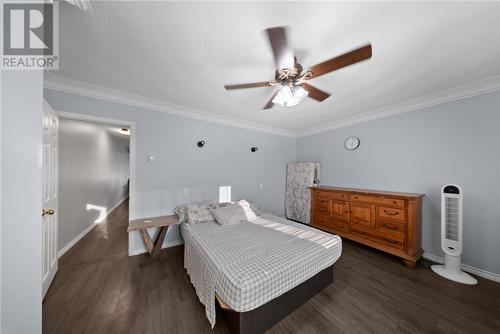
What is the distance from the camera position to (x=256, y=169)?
4195 millimetres

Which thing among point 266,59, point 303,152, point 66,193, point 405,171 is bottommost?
point 66,193

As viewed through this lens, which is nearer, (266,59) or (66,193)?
(266,59)

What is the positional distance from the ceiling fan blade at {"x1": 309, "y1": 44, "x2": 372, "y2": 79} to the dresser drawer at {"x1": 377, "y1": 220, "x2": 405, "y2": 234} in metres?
2.59

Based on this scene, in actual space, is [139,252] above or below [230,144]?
below

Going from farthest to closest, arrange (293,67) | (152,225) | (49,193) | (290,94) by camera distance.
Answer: (152,225) < (49,193) < (290,94) < (293,67)

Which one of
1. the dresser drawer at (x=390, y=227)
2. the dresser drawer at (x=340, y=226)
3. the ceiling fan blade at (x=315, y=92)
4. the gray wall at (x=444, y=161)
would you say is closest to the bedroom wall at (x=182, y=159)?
the dresser drawer at (x=340, y=226)

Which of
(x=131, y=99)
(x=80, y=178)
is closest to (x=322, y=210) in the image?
(x=131, y=99)

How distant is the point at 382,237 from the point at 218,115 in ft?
12.2

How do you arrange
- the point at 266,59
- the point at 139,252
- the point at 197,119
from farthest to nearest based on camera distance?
the point at 197,119
the point at 139,252
the point at 266,59

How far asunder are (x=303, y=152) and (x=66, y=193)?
5202 millimetres

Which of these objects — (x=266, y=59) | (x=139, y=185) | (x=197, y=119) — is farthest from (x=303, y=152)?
(x=139, y=185)

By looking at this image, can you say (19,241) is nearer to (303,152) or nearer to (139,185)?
(139,185)

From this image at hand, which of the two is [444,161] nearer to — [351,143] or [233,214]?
[351,143]

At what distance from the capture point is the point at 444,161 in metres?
2.51
